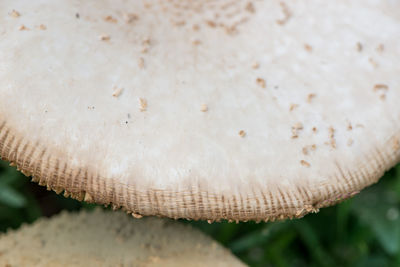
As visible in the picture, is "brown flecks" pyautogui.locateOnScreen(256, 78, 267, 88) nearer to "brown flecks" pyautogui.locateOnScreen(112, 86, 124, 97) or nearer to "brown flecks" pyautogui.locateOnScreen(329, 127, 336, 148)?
"brown flecks" pyautogui.locateOnScreen(329, 127, 336, 148)

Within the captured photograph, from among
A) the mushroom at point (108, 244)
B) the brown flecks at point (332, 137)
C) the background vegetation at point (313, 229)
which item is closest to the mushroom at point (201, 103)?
the brown flecks at point (332, 137)

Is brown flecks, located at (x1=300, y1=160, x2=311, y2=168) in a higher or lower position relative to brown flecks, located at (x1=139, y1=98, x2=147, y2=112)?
lower

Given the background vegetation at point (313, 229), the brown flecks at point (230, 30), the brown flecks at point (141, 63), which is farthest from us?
Result: the background vegetation at point (313, 229)

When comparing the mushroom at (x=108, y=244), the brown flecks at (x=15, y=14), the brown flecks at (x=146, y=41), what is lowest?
the mushroom at (x=108, y=244)

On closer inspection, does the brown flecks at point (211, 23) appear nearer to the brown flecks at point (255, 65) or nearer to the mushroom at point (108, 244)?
the brown flecks at point (255, 65)

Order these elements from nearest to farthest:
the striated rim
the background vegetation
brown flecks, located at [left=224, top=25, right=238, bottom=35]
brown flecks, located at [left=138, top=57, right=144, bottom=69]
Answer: the striated rim
brown flecks, located at [left=138, top=57, right=144, bottom=69]
brown flecks, located at [left=224, top=25, right=238, bottom=35]
the background vegetation

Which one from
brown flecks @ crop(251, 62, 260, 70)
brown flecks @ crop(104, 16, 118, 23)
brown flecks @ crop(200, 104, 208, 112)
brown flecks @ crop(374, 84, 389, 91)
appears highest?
brown flecks @ crop(104, 16, 118, 23)

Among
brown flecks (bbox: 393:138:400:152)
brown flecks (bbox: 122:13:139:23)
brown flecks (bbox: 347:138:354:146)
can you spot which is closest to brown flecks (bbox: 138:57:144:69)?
brown flecks (bbox: 122:13:139:23)

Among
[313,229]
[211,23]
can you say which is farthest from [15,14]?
[313,229]
